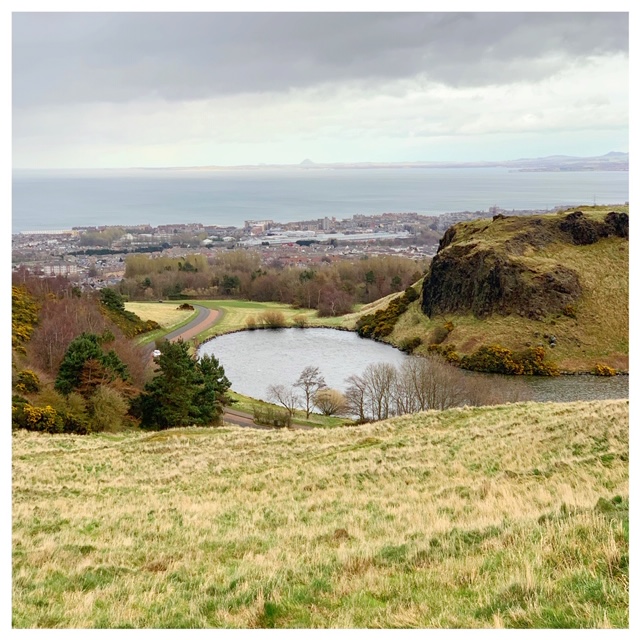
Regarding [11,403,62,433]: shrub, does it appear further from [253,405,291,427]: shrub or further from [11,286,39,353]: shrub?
[253,405,291,427]: shrub

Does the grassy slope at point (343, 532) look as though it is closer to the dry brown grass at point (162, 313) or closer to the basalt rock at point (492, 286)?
the basalt rock at point (492, 286)

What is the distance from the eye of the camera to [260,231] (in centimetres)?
19562

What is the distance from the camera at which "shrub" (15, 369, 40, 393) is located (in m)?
31.4

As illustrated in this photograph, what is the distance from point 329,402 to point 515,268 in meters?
32.5

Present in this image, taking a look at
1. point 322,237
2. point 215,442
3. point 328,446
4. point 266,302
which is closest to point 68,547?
point 328,446

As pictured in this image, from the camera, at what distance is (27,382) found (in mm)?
31828

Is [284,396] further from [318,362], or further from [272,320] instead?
[272,320]

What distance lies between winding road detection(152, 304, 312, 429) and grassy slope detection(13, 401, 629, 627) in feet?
51.5

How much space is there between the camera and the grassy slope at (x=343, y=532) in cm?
513

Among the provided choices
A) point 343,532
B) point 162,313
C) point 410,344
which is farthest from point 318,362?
point 343,532

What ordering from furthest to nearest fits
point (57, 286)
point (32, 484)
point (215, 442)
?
point (57, 286) < point (215, 442) < point (32, 484)

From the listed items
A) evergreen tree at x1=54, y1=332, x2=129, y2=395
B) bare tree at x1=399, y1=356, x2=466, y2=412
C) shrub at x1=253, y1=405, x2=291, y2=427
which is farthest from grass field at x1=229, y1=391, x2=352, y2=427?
evergreen tree at x1=54, y1=332, x2=129, y2=395

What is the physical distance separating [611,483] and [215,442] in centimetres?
1617
